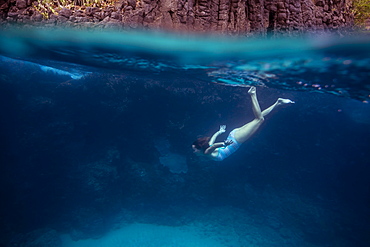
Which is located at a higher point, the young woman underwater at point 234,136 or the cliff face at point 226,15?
the cliff face at point 226,15

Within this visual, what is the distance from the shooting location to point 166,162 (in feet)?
48.8

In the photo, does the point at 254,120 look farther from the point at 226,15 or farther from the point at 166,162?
the point at 166,162

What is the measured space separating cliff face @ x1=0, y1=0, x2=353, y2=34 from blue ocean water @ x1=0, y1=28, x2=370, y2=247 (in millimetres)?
4588

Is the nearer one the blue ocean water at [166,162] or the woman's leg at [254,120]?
the woman's leg at [254,120]

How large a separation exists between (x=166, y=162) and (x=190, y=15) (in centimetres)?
1094

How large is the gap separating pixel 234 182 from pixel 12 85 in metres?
16.7

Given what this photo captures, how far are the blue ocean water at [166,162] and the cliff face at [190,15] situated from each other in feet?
15.1

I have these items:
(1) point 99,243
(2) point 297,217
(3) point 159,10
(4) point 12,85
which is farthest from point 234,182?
(4) point 12,85

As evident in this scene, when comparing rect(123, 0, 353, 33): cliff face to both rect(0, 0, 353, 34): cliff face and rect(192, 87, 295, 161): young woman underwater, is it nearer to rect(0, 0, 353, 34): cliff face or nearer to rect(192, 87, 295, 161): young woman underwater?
rect(0, 0, 353, 34): cliff face

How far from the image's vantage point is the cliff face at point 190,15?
5.98 metres

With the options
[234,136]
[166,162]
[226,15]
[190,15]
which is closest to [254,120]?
[234,136]

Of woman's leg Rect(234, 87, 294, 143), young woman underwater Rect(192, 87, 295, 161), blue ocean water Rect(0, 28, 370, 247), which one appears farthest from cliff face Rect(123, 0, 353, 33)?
blue ocean water Rect(0, 28, 370, 247)

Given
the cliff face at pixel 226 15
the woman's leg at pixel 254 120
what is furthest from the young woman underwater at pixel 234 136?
the cliff face at pixel 226 15

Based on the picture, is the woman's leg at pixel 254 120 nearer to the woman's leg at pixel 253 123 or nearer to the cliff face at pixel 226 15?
the woman's leg at pixel 253 123
